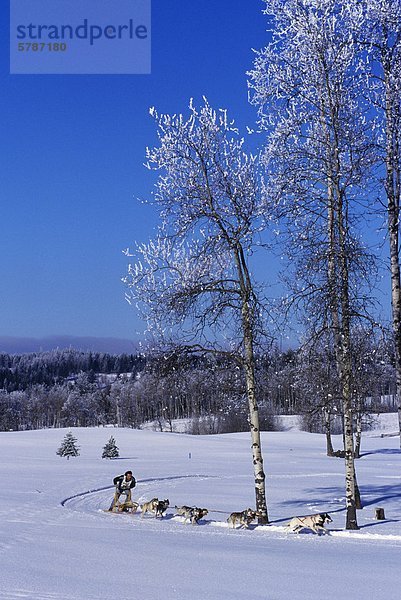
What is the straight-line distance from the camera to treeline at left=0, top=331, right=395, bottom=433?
15609 mm

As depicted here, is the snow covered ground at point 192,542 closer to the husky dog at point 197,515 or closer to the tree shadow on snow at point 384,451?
the husky dog at point 197,515

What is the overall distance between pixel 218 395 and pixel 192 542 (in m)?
5.17

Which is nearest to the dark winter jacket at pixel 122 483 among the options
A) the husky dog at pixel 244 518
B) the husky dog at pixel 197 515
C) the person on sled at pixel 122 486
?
the person on sled at pixel 122 486

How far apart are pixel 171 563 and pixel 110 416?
427 feet

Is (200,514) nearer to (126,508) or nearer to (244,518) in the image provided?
(244,518)

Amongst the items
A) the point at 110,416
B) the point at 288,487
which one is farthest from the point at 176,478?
the point at 110,416

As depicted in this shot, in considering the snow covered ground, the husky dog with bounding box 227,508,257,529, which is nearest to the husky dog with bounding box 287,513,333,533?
the snow covered ground

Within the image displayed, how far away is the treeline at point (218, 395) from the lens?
15.6 m

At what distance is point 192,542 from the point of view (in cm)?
1302

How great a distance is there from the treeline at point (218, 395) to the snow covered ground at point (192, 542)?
299cm

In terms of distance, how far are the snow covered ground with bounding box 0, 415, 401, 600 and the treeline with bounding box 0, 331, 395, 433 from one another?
9.82 ft

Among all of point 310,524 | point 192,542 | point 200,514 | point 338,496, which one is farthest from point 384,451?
point 192,542

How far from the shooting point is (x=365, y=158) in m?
13.7

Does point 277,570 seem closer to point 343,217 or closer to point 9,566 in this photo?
point 9,566
